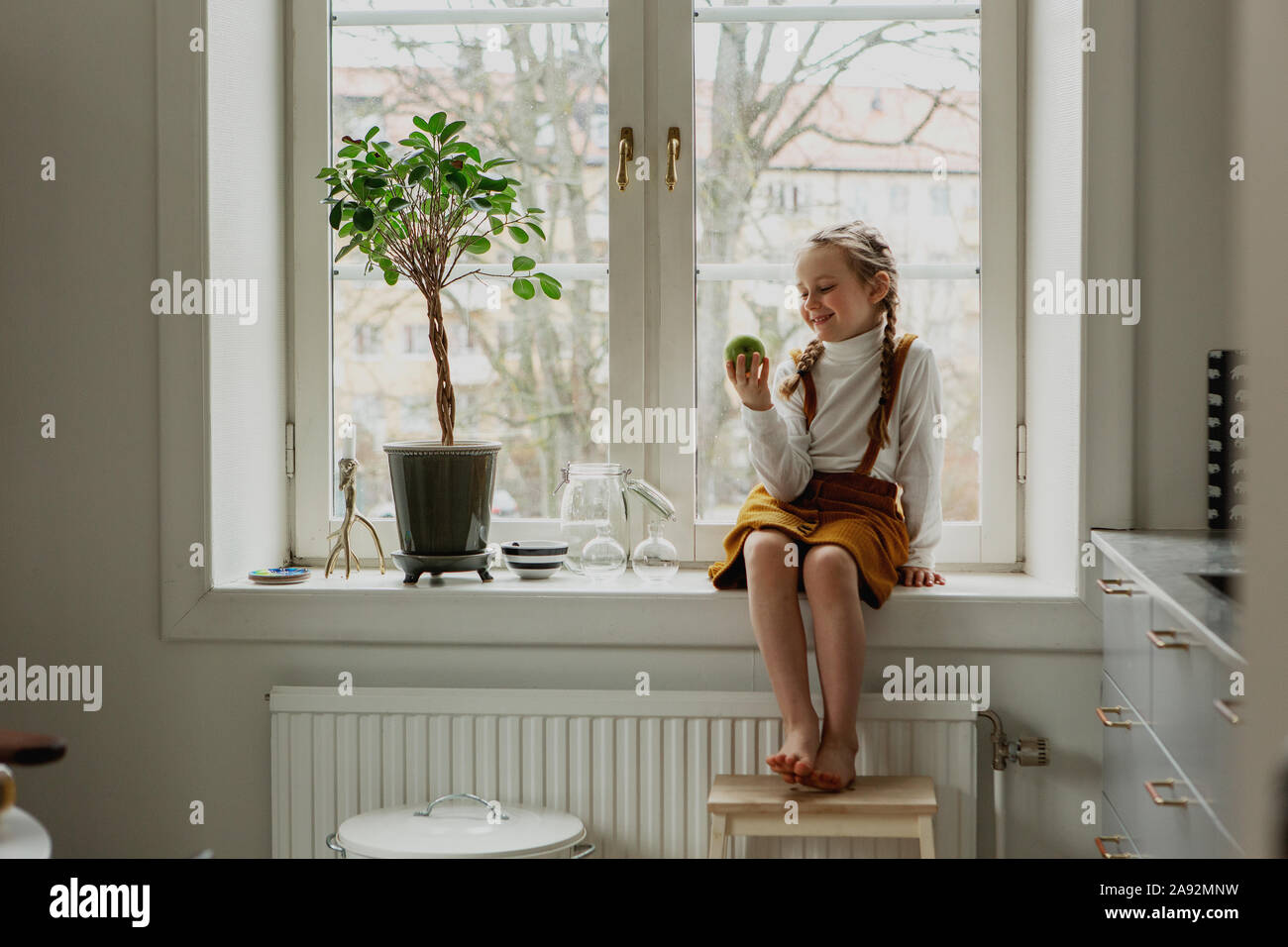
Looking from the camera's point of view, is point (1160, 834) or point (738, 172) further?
point (738, 172)

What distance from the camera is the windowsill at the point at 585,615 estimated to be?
1.17 meters

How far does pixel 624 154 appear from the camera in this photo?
53.0 inches

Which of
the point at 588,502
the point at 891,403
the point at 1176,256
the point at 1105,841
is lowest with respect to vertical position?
the point at 1105,841

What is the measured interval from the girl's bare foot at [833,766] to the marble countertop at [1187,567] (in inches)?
12.5

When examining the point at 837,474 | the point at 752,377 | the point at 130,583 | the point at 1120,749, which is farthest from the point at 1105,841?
the point at 130,583

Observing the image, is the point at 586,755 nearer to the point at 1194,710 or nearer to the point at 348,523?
the point at 348,523

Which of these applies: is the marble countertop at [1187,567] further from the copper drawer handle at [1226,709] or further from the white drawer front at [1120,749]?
the white drawer front at [1120,749]

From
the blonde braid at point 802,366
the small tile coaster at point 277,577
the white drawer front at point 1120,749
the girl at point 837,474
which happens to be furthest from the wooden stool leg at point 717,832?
the small tile coaster at point 277,577

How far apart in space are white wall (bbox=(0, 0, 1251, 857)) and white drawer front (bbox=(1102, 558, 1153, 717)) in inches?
4.3

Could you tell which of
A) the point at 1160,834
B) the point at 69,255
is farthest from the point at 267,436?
the point at 1160,834

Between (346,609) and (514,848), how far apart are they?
36 centimetres

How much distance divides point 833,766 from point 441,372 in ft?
2.01
